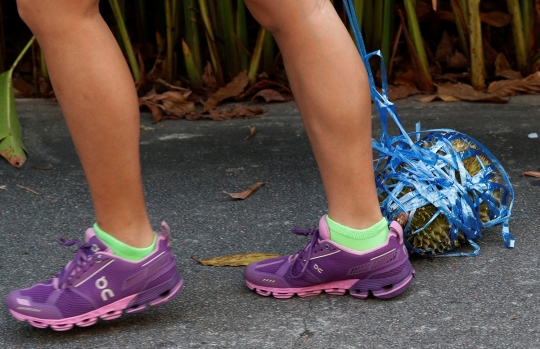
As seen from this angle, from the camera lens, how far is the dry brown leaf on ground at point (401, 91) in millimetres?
3189

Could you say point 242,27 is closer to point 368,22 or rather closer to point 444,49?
point 368,22

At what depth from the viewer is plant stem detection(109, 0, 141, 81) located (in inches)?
119

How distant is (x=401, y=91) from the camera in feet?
10.6

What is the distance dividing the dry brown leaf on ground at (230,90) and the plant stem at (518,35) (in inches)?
40.5

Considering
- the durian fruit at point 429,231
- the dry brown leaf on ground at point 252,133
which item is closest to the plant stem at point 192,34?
the dry brown leaf on ground at point 252,133

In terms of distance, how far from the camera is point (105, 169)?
5.00 ft

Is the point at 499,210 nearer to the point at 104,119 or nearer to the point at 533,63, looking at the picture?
the point at 104,119

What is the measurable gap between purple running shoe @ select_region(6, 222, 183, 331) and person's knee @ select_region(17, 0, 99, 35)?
0.40 m

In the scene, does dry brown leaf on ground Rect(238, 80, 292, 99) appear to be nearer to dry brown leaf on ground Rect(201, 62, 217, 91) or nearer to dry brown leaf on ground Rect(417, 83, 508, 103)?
dry brown leaf on ground Rect(201, 62, 217, 91)

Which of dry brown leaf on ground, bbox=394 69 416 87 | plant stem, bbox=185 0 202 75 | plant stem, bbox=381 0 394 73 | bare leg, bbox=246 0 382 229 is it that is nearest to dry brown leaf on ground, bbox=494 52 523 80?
dry brown leaf on ground, bbox=394 69 416 87

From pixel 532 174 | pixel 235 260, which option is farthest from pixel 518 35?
pixel 235 260

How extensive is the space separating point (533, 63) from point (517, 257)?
158cm

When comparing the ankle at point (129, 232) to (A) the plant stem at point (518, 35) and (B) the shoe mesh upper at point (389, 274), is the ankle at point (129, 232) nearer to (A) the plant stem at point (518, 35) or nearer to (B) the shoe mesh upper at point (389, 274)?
(B) the shoe mesh upper at point (389, 274)

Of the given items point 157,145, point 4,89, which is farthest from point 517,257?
point 4,89
